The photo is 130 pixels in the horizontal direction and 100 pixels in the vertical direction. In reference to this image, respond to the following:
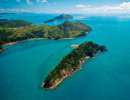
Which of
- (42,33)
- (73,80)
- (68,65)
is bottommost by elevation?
(73,80)

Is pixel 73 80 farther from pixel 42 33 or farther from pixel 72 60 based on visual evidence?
pixel 42 33

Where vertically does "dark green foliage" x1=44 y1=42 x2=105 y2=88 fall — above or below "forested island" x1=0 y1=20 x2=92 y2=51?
above

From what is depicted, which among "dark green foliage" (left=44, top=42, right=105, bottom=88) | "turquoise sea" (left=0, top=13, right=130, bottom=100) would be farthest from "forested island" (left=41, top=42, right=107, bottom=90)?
"turquoise sea" (left=0, top=13, right=130, bottom=100)

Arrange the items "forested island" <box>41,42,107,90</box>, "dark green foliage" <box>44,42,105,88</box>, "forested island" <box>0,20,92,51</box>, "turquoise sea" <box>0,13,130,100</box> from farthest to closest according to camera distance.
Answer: "forested island" <box>0,20,92,51</box> → "dark green foliage" <box>44,42,105,88</box> → "forested island" <box>41,42,107,90</box> → "turquoise sea" <box>0,13,130,100</box>

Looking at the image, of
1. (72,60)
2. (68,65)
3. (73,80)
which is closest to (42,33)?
(72,60)

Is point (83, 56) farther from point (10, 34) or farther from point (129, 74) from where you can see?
point (10, 34)

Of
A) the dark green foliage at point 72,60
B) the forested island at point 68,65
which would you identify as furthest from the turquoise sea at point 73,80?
the dark green foliage at point 72,60

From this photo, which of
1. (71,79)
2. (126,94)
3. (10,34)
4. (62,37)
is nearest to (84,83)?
(71,79)

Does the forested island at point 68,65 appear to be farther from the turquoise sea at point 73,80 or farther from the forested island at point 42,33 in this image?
the forested island at point 42,33

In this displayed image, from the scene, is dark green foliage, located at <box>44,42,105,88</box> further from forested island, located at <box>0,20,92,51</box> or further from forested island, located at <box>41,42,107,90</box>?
forested island, located at <box>0,20,92,51</box>
